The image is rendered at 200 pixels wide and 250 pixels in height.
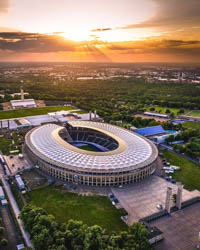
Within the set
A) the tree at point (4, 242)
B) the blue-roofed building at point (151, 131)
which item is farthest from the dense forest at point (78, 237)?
the blue-roofed building at point (151, 131)

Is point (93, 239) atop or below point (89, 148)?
atop

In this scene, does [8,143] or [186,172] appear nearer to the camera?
[186,172]

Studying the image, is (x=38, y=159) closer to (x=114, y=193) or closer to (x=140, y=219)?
(x=114, y=193)

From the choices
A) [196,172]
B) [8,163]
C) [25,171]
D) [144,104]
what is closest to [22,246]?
[25,171]

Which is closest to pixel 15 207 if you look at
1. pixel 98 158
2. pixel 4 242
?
pixel 4 242

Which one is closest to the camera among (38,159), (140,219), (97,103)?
(140,219)

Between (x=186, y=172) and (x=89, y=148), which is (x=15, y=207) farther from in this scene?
(x=186, y=172)
